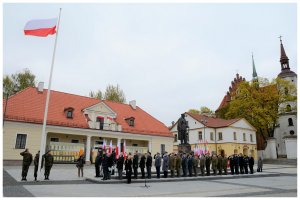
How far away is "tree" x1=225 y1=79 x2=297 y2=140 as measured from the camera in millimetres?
43272

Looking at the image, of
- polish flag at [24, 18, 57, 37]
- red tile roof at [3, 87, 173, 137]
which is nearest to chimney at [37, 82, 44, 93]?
red tile roof at [3, 87, 173, 137]

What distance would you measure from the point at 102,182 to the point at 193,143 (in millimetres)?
35824

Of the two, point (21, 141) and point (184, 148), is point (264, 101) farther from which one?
point (21, 141)

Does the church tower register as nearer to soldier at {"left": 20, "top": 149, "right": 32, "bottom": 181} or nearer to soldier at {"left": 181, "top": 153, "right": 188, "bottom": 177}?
soldier at {"left": 181, "top": 153, "right": 188, "bottom": 177}

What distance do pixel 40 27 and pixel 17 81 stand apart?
2935cm

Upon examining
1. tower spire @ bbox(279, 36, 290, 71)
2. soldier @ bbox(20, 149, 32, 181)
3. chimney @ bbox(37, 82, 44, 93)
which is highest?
tower spire @ bbox(279, 36, 290, 71)

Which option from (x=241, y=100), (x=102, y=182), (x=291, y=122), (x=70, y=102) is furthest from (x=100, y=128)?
(x=291, y=122)

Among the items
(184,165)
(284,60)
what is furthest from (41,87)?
(284,60)

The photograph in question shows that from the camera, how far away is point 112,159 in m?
14.4

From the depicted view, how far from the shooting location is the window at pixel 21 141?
2555cm

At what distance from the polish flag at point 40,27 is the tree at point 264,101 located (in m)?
37.2

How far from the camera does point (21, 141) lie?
2584 centimetres

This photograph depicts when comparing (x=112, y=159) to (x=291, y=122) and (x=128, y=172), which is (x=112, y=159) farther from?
(x=291, y=122)

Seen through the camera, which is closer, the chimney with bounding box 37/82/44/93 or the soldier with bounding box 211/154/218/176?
the soldier with bounding box 211/154/218/176
